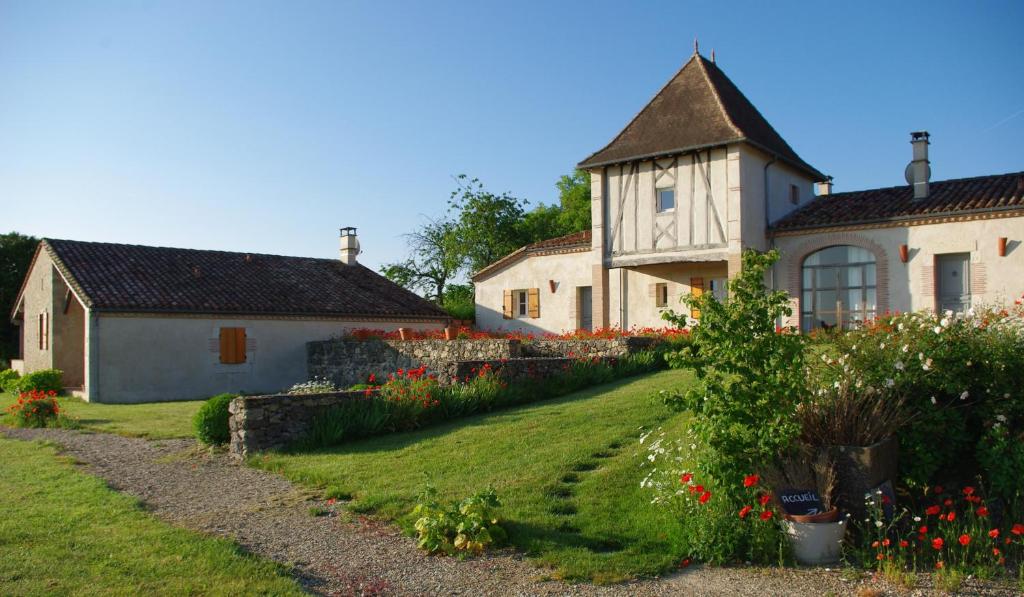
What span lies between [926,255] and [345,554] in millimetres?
16802

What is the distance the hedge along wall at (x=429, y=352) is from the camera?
15500 millimetres

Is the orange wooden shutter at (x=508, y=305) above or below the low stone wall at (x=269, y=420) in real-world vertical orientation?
above

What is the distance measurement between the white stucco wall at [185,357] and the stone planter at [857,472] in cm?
1842

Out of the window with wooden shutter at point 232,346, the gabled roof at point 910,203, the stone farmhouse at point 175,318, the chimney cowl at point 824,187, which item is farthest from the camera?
the chimney cowl at point 824,187

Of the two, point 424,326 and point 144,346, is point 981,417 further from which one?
point 424,326

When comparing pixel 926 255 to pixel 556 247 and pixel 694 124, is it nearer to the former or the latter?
pixel 694 124

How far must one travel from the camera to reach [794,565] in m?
5.59

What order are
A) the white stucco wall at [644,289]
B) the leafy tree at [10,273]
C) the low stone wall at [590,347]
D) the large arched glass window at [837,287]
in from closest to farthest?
the low stone wall at [590,347]
the large arched glass window at [837,287]
the white stucco wall at [644,289]
the leafy tree at [10,273]

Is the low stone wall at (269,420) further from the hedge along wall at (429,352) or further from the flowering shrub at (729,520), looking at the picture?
the flowering shrub at (729,520)

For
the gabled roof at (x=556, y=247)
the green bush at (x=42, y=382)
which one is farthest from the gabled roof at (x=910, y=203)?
the green bush at (x=42, y=382)

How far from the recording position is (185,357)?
20.9 metres

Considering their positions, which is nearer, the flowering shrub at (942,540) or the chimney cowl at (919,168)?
the flowering shrub at (942,540)

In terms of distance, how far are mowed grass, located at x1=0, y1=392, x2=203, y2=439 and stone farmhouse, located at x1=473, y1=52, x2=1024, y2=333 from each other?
11687 mm

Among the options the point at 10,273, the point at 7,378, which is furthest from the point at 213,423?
the point at 10,273
